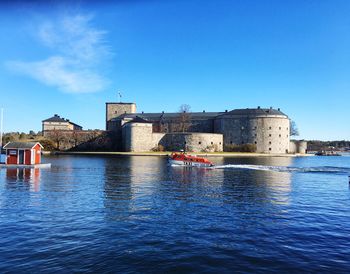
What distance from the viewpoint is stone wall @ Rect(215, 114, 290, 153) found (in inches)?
2854

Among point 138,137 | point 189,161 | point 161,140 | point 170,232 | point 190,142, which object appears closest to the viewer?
point 170,232

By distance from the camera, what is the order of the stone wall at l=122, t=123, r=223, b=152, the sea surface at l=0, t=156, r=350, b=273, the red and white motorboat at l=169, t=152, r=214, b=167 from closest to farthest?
the sea surface at l=0, t=156, r=350, b=273 → the red and white motorboat at l=169, t=152, r=214, b=167 → the stone wall at l=122, t=123, r=223, b=152

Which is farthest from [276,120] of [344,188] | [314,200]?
[314,200]

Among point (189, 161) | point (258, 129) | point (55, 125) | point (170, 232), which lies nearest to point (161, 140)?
point (258, 129)

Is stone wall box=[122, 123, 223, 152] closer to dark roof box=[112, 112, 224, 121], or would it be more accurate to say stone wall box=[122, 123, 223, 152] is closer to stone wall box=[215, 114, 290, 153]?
stone wall box=[215, 114, 290, 153]

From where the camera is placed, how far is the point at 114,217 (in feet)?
35.7

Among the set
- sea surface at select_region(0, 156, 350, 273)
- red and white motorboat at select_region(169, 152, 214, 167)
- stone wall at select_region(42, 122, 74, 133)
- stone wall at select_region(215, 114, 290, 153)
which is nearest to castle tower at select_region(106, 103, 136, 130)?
stone wall at select_region(42, 122, 74, 133)

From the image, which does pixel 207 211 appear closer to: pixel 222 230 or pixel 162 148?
pixel 222 230

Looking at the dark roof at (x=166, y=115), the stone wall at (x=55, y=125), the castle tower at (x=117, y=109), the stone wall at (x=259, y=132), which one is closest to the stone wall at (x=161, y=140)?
the stone wall at (x=259, y=132)

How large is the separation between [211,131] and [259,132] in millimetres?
12736

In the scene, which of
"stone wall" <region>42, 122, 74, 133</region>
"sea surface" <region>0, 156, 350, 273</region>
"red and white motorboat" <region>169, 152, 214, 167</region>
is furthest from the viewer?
"stone wall" <region>42, 122, 74, 133</region>

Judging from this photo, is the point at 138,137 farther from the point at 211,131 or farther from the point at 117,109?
the point at 117,109

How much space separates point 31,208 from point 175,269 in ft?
24.0

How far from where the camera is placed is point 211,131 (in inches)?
3189
